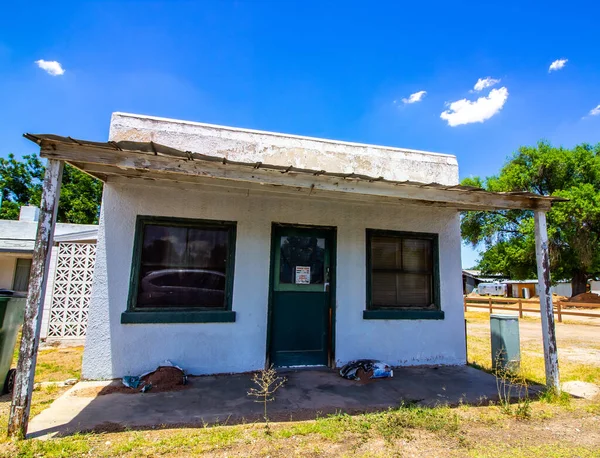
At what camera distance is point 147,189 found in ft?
17.0

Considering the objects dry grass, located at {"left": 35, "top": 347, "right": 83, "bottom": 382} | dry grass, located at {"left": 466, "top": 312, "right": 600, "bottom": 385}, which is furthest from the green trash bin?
dry grass, located at {"left": 466, "top": 312, "right": 600, "bottom": 385}

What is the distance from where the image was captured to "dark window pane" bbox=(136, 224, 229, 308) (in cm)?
516

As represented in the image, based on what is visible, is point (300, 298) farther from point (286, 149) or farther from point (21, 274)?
point (21, 274)

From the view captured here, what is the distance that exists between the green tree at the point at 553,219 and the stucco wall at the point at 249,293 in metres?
19.1

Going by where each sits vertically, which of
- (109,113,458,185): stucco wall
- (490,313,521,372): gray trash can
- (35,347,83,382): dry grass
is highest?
(109,113,458,185): stucco wall

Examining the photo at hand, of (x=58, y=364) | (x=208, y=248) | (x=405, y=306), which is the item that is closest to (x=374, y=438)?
(x=405, y=306)

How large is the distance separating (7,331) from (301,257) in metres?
3.95

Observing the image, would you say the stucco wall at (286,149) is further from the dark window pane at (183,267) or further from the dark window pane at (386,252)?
the dark window pane at (183,267)

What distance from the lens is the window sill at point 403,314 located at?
575cm

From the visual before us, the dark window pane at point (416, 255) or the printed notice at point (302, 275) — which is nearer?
the printed notice at point (302, 275)

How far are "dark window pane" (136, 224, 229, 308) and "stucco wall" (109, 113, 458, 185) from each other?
131cm

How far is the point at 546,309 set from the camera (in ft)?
15.6

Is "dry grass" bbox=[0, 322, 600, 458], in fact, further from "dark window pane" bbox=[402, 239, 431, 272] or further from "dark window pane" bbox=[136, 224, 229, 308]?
"dark window pane" bbox=[402, 239, 431, 272]

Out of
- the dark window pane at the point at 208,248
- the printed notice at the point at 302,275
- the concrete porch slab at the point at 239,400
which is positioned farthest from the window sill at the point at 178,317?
the printed notice at the point at 302,275
